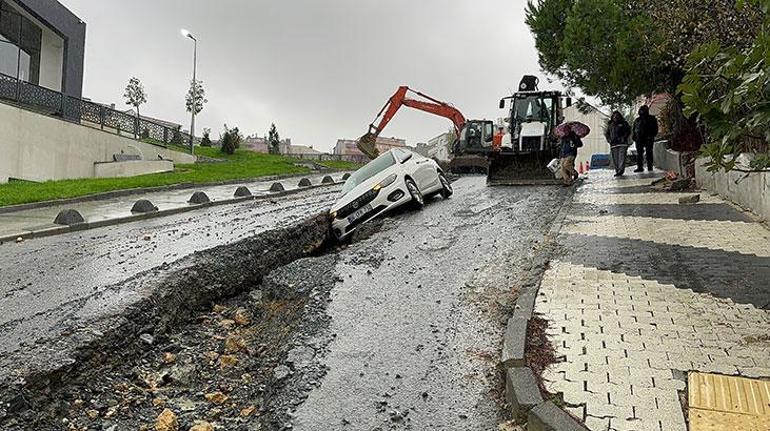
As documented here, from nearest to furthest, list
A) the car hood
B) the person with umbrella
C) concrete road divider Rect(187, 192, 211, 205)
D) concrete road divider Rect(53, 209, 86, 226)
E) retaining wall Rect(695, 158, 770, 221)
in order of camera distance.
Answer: retaining wall Rect(695, 158, 770, 221) < the car hood < concrete road divider Rect(53, 209, 86, 226) < concrete road divider Rect(187, 192, 211, 205) < the person with umbrella

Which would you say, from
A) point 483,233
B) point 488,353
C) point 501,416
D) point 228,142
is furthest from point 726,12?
point 228,142

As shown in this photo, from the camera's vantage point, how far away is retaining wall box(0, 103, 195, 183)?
57.5 feet

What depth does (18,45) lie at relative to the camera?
23078 millimetres

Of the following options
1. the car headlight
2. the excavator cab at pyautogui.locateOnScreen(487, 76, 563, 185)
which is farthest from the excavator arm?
the car headlight

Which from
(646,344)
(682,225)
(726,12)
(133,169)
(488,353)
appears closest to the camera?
(646,344)

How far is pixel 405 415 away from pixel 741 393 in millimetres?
1971

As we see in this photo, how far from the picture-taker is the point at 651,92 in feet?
51.2

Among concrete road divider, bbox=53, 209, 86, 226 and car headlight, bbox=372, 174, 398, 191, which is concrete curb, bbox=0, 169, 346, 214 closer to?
concrete road divider, bbox=53, 209, 86, 226

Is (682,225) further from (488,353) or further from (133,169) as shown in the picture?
(133,169)

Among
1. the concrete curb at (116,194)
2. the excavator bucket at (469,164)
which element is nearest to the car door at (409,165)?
the concrete curb at (116,194)

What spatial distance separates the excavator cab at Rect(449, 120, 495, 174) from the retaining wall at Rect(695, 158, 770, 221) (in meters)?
12.8

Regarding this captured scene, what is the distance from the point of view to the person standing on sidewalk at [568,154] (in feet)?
47.9

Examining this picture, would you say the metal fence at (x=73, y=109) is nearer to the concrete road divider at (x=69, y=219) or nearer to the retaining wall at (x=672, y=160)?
the concrete road divider at (x=69, y=219)

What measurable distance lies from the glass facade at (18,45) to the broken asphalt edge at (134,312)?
20.0 m
